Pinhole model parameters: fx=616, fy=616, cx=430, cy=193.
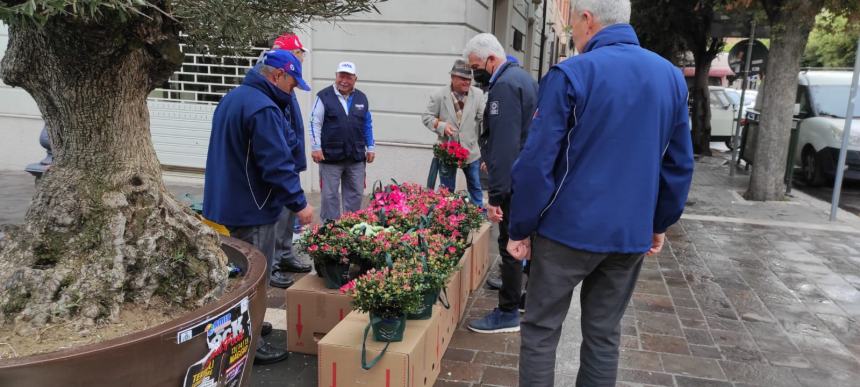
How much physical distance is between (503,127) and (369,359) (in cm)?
155

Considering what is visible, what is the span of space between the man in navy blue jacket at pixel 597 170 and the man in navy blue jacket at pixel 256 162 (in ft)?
4.45

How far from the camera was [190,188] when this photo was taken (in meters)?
8.72

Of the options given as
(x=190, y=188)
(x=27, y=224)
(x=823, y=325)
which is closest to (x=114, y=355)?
(x=27, y=224)

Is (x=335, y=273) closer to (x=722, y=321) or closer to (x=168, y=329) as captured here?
(x=168, y=329)

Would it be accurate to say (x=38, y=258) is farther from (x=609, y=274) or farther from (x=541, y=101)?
(x=609, y=274)

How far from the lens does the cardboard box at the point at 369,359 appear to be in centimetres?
269

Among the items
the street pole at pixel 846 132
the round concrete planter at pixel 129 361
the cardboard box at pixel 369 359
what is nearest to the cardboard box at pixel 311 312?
the cardboard box at pixel 369 359

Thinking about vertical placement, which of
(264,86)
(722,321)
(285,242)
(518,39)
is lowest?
(722,321)

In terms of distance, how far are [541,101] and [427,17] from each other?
231 inches

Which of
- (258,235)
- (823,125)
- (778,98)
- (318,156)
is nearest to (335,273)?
(258,235)

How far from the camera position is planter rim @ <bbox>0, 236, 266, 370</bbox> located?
5.55 feet

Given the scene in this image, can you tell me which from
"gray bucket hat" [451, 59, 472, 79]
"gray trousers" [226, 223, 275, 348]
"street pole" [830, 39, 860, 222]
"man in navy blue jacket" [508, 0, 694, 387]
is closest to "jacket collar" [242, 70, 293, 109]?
"gray trousers" [226, 223, 275, 348]

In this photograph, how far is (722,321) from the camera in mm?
4305

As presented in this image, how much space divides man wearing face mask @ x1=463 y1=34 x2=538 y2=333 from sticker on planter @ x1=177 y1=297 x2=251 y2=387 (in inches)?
68.5
